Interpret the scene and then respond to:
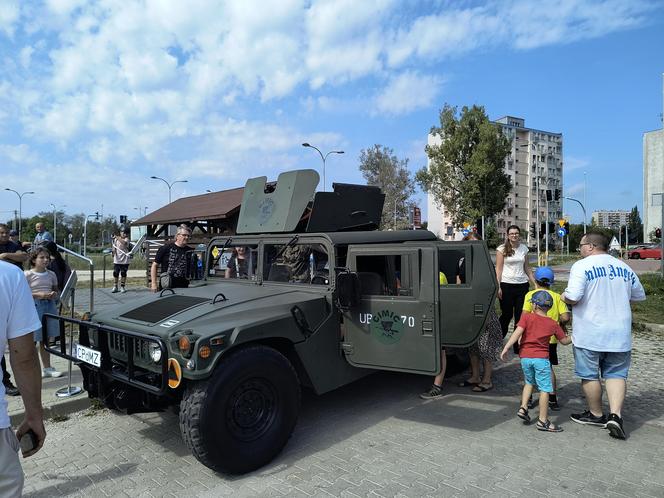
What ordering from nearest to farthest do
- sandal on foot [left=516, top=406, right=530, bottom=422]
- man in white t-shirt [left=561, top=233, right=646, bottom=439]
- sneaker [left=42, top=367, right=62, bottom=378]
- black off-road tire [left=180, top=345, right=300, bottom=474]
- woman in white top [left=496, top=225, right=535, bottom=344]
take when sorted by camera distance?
black off-road tire [left=180, top=345, right=300, bottom=474]
man in white t-shirt [left=561, top=233, right=646, bottom=439]
sandal on foot [left=516, top=406, right=530, bottom=422]
sneaker [left=42, top=367, right=62, bottom=378]
woman in white top [left=496, top=225, right=535, bottom=344]

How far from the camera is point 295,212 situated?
5199 millimetres

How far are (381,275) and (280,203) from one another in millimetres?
1507

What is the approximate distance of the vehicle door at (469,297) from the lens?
15.5 feet

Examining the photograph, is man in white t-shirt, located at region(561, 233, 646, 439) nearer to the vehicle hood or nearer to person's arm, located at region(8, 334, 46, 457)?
the vehicle hood

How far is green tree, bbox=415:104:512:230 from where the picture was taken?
3048 centimetres

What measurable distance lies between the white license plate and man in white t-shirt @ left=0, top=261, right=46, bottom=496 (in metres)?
1.88

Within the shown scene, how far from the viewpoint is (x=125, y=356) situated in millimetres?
3797

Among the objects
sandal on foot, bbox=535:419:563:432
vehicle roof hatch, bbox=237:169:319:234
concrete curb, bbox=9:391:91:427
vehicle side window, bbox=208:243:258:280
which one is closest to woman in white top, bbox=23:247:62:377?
concrete curb, bbox=9:391:91:427

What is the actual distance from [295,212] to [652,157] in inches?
3236

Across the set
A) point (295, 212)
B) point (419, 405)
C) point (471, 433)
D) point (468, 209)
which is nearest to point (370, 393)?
point (419, 405)

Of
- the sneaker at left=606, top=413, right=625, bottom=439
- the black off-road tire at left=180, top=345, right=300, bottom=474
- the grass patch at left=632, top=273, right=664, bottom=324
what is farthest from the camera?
the grass patch at left=632, top=273, right=664, bottom=324

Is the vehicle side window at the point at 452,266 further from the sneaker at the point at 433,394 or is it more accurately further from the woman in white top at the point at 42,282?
the woman in white top at the point at 42,282

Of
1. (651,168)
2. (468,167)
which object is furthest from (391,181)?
(651,168)

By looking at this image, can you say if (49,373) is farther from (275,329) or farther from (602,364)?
(602,364)
